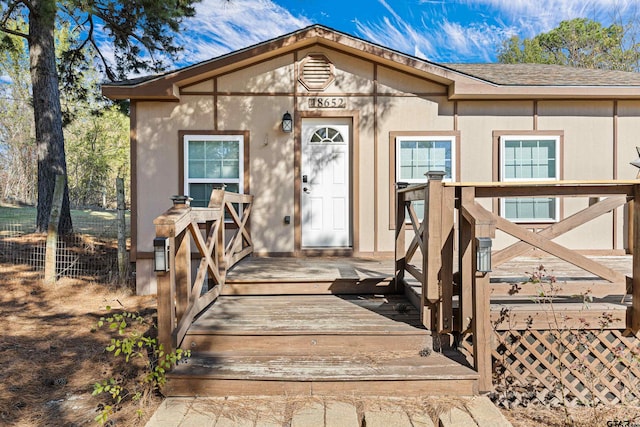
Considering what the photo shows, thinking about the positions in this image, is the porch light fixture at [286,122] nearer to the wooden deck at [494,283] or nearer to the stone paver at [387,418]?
the wooden deck at [494,283]

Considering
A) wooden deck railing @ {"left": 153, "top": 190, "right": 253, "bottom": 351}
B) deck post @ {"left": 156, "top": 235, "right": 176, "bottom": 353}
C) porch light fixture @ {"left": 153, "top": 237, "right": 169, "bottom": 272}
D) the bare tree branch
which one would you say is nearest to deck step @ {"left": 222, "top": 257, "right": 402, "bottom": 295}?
wooden deck railing @ {"left": 153, "top": 190, "right": 253, "bottom": 351}

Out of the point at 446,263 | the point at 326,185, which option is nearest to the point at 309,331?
the point at 446,263

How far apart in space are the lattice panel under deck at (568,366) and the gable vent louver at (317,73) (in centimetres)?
424

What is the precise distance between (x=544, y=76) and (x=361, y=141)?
3.19m

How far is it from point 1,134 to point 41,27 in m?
17.5

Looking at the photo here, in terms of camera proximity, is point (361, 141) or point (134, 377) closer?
point (134, 377)

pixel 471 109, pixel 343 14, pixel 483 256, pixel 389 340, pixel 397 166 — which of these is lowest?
pixel 389 340

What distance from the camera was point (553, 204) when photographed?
6023 millimetres

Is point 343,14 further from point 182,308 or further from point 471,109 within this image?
point 182,308

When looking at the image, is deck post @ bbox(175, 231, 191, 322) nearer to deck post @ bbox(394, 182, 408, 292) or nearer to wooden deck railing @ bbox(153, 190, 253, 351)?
wooden deck railing @ bbox(153, 190, 253, 351)

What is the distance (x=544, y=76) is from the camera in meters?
6.38

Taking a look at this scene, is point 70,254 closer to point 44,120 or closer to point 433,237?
point 44,120

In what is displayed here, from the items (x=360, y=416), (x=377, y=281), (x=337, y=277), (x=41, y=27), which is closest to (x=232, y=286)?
(x=337, y=277)

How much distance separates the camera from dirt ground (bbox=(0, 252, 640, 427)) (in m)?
2.69
